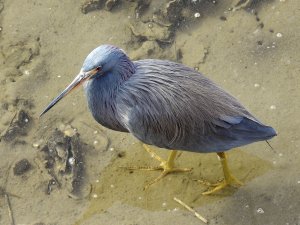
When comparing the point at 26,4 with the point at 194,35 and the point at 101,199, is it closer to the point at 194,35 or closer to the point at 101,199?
the point at 194,35

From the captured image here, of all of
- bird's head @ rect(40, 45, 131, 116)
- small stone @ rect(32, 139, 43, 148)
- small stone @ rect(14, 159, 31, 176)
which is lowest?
small stone @ rect(14, 159, 31, 176)

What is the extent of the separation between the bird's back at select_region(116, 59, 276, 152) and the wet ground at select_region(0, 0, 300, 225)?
58 cm

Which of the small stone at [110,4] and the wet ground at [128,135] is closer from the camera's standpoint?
the wet ground at [128,135]

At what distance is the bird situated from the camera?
12.5 ft

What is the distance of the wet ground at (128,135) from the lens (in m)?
4.30

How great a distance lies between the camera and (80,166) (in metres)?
4.51

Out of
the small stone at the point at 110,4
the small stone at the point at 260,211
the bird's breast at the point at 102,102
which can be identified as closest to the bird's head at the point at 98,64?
the bird's breast at the point at 102,102

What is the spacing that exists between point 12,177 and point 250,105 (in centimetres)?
211

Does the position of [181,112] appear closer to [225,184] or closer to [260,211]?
[225,184]

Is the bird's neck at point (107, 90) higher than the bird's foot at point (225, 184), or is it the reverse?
the bird's neck at point (107, 90)

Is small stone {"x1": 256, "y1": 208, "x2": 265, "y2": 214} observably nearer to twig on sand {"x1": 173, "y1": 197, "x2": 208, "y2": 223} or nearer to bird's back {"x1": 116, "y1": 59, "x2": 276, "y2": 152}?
twig on sand {"x1": 173, "y1": 197, "x2": 208, "y2": 223}

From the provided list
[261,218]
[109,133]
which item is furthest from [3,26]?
[261,218]

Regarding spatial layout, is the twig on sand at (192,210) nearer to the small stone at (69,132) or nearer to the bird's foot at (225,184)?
the bird's foot at (225,184)

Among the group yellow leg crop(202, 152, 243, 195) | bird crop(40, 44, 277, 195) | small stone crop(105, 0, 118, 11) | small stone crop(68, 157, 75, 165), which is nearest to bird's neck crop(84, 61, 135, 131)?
bird crop(40, 44, 277, 195)
